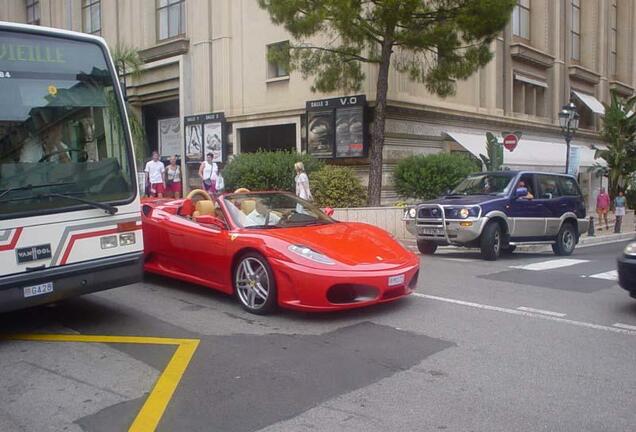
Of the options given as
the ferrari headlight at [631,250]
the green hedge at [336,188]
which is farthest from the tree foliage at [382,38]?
the ferrari headlight at [631,250]

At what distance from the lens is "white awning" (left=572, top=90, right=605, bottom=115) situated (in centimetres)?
3089

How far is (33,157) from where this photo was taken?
5809 mm

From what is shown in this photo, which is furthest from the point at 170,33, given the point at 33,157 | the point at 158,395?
the point at 158,395

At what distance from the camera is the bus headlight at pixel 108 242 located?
6.21 m

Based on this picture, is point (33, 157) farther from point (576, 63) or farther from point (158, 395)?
point (576, 63)

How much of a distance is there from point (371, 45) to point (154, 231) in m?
10.0

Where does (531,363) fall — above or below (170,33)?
below

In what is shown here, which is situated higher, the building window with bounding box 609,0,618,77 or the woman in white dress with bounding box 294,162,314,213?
the building window with bounding box 609,0,618,77

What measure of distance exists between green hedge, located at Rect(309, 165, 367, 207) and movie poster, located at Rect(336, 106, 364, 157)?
1102 millimetres

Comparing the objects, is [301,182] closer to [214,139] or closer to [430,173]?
[430,173]

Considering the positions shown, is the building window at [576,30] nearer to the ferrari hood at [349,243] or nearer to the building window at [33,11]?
the building window at [33,11]

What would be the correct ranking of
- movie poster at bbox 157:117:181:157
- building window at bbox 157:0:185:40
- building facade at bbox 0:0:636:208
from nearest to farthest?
building facade at bbox 0:0:636:208 < building window at bbox 157:0:185:40 < movie poster at bbox 157:117:181:157

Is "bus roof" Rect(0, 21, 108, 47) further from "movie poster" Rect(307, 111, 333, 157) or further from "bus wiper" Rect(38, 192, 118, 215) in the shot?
"movie poster" Rect(307, 111, 333, 157)

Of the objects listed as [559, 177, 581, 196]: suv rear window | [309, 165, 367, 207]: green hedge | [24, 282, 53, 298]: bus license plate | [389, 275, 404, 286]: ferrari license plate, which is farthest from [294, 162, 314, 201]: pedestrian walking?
[24, 282, 53, 298]: bus license plate
